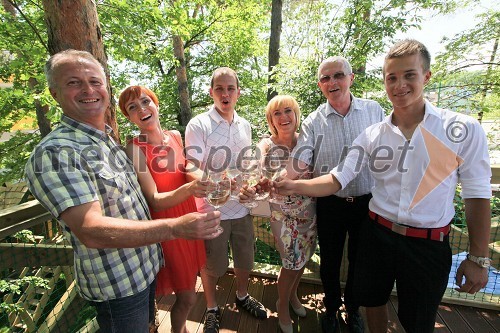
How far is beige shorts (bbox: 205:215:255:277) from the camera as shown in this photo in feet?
7.55

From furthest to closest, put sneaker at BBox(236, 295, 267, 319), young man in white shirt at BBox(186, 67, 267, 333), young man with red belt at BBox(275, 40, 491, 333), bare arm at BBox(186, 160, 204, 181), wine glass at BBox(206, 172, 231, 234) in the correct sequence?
1. sneaker at BBox(236, 295, 267, 319)
2. young man in white shirt at BBox(186, 67, 267, 333)
3. bare arm at BBox(186, 160, 204, 181)
4. young man with red belt at BBox(275, 40, 491, 333)
5. wine glass at BBox(206, 172, 231, 234)

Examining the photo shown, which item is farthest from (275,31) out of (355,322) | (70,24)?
(355,322)

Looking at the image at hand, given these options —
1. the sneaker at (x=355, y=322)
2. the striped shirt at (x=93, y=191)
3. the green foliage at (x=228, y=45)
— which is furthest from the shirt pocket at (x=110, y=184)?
the green foliage at (x=228, y=45)

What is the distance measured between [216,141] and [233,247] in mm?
991

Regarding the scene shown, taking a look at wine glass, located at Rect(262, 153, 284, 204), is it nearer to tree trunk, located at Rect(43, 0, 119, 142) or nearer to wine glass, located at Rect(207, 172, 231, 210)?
wine glass, located at Rect(207, 172, 231, 210)

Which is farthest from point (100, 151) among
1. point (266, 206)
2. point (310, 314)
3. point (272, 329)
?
point (310, 314)

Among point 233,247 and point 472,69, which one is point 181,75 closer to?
point 233,247

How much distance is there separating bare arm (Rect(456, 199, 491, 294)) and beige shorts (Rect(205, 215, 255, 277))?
5.10ft

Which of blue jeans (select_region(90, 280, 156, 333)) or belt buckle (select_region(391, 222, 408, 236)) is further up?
belt buckle (select_region(391, 222, 408, 236))

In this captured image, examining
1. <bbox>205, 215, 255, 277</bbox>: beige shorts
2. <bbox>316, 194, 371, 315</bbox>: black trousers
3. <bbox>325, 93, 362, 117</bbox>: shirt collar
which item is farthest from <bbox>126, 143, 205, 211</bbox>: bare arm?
<bbox>325, 93, 362, 117</bbox>: shirt collar

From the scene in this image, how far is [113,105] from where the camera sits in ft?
7.04

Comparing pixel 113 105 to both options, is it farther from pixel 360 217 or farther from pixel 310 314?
pixel 310 314

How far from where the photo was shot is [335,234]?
219 centimetres

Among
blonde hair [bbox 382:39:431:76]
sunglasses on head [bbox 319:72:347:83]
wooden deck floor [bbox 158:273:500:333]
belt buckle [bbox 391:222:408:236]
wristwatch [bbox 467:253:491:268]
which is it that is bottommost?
wooden deck floor [bbox 158:273:500:333]
